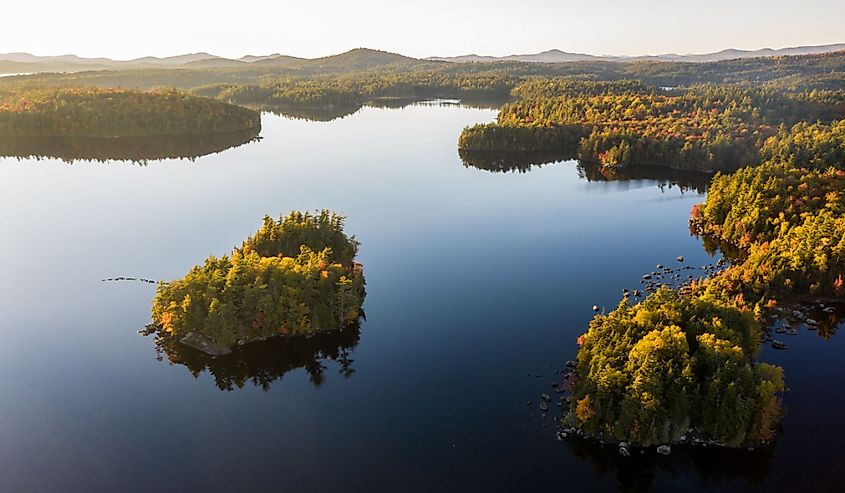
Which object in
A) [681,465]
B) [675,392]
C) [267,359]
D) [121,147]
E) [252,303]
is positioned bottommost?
[681,465]

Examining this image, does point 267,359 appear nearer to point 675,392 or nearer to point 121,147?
point 675,392

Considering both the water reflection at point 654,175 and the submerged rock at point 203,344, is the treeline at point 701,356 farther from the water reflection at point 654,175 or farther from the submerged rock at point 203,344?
the water reflection at point 654,175

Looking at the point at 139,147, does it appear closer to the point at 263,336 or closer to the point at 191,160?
the point at 191,160

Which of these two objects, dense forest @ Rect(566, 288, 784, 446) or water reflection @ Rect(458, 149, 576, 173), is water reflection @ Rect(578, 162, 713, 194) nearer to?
water reflection @ Rect(458, 149, 576, 173)

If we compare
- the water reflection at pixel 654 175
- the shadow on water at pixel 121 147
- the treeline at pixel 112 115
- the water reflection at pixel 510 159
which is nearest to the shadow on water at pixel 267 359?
the water reflection at pixel 510 159

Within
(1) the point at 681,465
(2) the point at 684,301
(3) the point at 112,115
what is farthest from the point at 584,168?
(3) the point at 112,115
